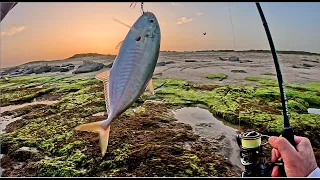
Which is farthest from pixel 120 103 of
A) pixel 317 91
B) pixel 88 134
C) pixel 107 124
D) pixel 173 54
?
pixel 173 54

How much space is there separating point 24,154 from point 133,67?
461 centimetres

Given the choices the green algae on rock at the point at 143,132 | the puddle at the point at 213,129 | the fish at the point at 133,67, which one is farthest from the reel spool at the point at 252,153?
the puddle at the point at 213,129

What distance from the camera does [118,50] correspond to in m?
1.07

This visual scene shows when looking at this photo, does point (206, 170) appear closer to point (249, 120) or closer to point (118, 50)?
point (249, 120)

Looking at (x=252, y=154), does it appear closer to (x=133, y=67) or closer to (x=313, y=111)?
(x=133, y=67)

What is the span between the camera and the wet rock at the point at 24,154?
486cm

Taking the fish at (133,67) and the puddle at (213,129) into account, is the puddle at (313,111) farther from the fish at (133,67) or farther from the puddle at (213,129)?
the fish at (133,67)

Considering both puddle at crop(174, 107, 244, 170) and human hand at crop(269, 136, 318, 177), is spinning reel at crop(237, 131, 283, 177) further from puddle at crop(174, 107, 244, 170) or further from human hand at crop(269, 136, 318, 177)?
puddle at crop(174, 107, 244, 170)

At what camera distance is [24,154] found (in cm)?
495

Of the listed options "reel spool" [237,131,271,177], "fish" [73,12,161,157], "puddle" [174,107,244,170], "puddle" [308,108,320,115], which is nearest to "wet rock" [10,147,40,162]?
"puddle" [174,107,244,170]

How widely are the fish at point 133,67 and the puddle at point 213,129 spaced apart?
148 inches

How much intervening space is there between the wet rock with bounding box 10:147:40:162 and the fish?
430 centimetres

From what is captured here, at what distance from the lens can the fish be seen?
3.25ft

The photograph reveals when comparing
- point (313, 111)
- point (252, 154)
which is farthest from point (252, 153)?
point (313, 111)
